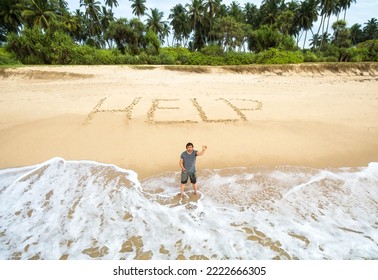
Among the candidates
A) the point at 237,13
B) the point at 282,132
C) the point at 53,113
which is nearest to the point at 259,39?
the point at 237,13

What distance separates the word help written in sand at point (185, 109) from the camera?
338 inches

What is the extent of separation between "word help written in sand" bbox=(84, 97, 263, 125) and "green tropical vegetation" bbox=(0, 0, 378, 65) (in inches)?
572

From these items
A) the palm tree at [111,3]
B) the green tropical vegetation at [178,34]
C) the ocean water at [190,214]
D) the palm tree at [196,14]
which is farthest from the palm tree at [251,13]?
the ocean water at [190,214]

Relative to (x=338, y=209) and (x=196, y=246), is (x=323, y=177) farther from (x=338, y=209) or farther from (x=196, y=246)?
(x=196, y=246)

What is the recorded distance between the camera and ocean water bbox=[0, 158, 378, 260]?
365cm

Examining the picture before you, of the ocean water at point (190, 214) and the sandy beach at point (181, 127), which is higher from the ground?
the sandy beach at point (181, 127)

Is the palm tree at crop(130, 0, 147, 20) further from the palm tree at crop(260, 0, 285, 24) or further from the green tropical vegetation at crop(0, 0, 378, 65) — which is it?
the palm tree at crop(260, 0, 285, 24)

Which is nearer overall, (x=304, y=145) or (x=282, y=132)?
(x=304, y=145)

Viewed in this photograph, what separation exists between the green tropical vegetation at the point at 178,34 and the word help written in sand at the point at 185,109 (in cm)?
1454

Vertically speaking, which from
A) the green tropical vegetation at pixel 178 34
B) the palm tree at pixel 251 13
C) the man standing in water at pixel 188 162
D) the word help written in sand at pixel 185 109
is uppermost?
the palm tree at pixel 251 13

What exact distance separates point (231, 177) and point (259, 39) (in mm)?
32253

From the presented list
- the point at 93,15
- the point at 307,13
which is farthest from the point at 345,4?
the point at 93,15

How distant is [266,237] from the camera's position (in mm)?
3855

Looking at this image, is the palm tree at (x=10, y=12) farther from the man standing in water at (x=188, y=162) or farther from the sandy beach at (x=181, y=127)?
the man standing in water at (x=188, y=162)
